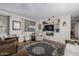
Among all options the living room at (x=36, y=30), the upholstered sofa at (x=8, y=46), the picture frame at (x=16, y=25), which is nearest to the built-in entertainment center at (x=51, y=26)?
the living room at (x=36, y=30)

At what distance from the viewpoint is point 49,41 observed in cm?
169

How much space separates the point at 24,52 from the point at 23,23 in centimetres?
60

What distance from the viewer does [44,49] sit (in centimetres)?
167

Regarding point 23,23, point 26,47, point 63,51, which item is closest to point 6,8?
point 23,23

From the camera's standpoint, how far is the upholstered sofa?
1.62m

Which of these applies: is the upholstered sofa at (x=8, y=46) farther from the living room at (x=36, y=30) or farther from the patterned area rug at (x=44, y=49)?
the patterned area rug at (x=44, y=49)

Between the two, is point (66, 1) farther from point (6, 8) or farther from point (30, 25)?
point (6, 8)

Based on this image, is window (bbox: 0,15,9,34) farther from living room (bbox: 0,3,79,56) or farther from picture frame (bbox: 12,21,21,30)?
picture frame (bbox: 12,21,21,30)

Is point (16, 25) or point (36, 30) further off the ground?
point (16, 25)

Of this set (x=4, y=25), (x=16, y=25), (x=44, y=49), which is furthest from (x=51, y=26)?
(x=4, y=25)

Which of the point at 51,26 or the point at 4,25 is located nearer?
the point at 4,25

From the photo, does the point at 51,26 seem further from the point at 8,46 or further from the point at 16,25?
the point at 8,46

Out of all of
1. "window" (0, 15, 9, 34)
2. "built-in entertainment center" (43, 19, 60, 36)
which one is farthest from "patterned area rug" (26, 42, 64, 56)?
"window" (0, 15, 9, 34)

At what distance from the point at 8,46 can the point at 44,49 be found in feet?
2.41
